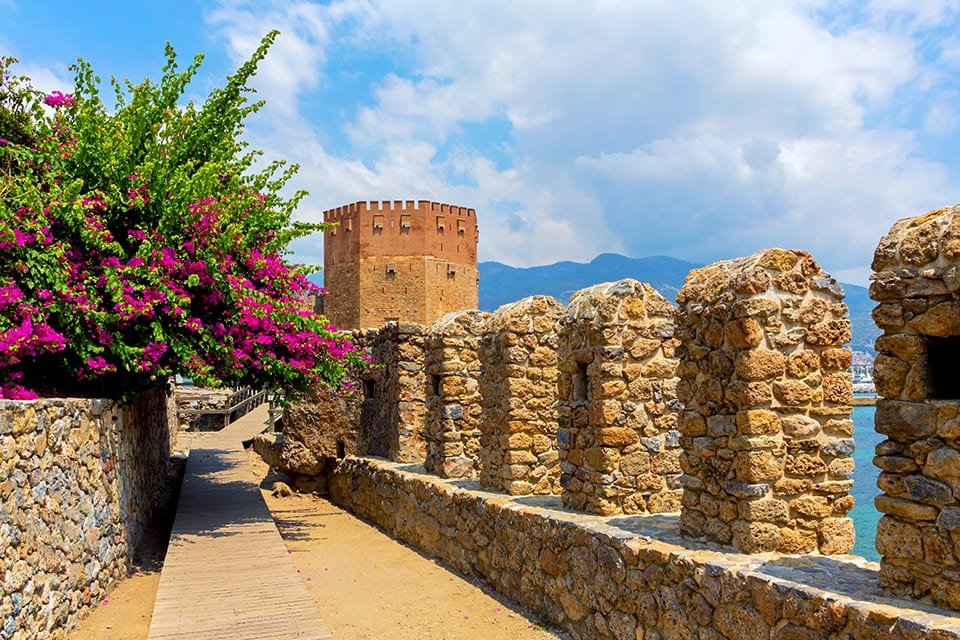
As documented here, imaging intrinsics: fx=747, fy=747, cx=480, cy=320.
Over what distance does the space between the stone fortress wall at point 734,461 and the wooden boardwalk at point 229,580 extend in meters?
1.83

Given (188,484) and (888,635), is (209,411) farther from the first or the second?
(888,635)

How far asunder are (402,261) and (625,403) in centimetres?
3705

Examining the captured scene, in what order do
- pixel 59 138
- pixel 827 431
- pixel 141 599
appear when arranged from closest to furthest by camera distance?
pixel 827 431
pixel 141 599
pixel 59 138

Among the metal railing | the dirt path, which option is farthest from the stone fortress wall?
the metal railing

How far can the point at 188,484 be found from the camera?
11375 millimetres

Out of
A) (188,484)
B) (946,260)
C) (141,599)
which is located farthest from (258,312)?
(946,260)

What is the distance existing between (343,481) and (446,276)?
31.7m

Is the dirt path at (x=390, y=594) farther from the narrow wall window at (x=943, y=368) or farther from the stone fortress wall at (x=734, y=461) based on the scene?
the narrow wall window at (x=943, y=368)

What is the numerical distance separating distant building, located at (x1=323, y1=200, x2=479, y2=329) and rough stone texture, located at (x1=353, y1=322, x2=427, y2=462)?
3055 cm

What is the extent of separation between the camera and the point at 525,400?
23.6ft

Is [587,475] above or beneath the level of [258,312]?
beneath

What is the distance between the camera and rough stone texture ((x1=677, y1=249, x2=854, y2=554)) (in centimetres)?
420

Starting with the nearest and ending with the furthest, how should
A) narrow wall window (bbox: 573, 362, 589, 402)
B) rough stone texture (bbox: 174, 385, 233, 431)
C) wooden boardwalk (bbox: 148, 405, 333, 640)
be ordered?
1. wooden boardwalk (bbox: 148, 405, 333, 640)
2. narrow wall window (bbox: 573, 362, 589, 402)
3. rough stone texture (bbox: 174, 385, 233, 431)

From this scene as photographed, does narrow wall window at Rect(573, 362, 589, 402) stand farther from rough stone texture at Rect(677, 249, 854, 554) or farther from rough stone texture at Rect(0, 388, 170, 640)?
rough stone texture at Rect(0, 388, 170, 640)
